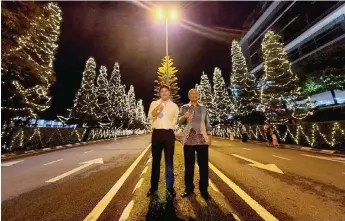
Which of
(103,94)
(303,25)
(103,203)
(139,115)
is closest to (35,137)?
(103,203)

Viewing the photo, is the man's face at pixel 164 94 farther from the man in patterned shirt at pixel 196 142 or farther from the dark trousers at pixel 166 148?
the dark trousers at pixel 166 148

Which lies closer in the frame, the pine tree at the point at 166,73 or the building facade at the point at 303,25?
the pine tree at the point at 166,73

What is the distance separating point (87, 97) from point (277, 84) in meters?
30.9

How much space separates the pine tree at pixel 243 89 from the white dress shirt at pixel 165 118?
39705mm

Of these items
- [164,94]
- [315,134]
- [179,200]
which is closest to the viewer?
[179,200]

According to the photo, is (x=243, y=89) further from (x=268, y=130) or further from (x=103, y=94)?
(x=103, y=94)

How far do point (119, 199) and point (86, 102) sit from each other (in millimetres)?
41186

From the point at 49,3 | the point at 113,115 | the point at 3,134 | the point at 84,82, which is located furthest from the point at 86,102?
the point at 3,134

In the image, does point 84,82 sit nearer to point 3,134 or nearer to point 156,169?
point 3,134

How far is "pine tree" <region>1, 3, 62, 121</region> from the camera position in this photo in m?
12.6

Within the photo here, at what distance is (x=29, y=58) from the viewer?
1981 cm

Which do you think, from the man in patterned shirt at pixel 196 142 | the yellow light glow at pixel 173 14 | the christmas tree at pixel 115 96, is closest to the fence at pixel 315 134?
the yellow light glow at pixel 173 14

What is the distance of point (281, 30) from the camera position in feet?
168

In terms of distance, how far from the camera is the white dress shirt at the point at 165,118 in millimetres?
4398
